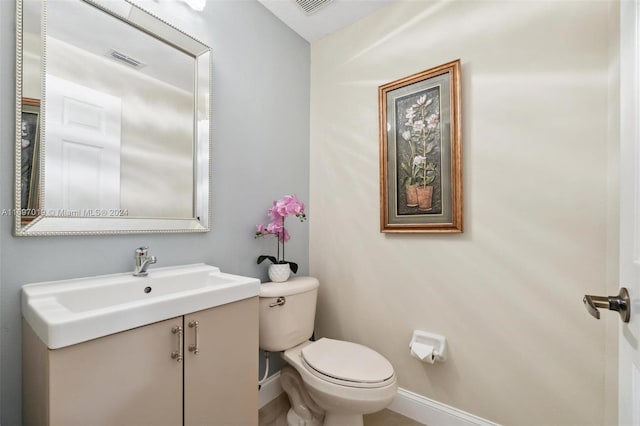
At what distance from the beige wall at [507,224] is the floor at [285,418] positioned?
19cm

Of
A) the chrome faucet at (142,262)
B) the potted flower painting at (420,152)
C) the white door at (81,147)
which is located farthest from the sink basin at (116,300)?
the potted flower painting at (420,152)

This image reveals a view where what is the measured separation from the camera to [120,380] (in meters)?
0.79

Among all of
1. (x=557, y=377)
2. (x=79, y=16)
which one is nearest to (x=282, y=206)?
(x=79, y=16)

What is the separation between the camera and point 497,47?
4.49 ft

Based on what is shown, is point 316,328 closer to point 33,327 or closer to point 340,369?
point 340,369

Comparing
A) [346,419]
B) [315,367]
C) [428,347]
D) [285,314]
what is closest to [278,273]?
[285,314]

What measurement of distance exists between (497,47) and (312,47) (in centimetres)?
121

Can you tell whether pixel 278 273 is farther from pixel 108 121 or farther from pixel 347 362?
pixel 108 121

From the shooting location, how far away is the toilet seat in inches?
48.2

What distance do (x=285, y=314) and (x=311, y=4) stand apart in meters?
1.76

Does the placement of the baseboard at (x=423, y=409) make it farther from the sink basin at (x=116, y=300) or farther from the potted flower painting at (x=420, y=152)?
the potted flower painting at (x=420, y=152)

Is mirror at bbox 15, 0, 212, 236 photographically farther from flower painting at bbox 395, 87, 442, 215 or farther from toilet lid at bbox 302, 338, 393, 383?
flower painting at bbox 395, 87, 442, 215

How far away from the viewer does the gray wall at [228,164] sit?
94 cm

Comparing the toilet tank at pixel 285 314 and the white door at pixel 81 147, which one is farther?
the toilet tank at pixel 285 314
